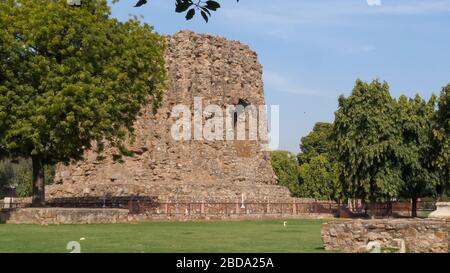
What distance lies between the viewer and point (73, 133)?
2581cm

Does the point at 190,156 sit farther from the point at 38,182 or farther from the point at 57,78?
the point at 57,78

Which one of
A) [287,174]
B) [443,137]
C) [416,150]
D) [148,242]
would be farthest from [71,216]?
[287,174]

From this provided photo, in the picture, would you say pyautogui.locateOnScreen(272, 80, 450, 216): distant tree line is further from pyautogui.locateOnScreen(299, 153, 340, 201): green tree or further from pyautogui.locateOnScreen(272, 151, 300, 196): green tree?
pyautogui.locateOnScreen(272, 151, 300, 196): green tree

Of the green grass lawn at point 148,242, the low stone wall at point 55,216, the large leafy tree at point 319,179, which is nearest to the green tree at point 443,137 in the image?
the green grass lawn at point 148,242

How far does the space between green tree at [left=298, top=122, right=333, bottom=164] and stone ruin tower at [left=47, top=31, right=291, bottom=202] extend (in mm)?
35268

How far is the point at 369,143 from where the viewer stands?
36.2m

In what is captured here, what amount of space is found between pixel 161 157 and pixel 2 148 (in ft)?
40.5

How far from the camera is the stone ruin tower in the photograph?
118 feet

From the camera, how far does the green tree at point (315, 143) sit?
77312 millimetres

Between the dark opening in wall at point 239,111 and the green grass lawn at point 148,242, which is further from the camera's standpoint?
the dark opening in wall at point 239,111

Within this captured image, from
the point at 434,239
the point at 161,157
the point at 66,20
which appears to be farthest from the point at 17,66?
the point at 434,239

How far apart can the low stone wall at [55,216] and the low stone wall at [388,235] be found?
1213 centimetres

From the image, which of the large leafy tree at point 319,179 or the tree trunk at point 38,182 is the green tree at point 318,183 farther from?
the tree trunk at point 38,182

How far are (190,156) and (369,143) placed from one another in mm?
9280
